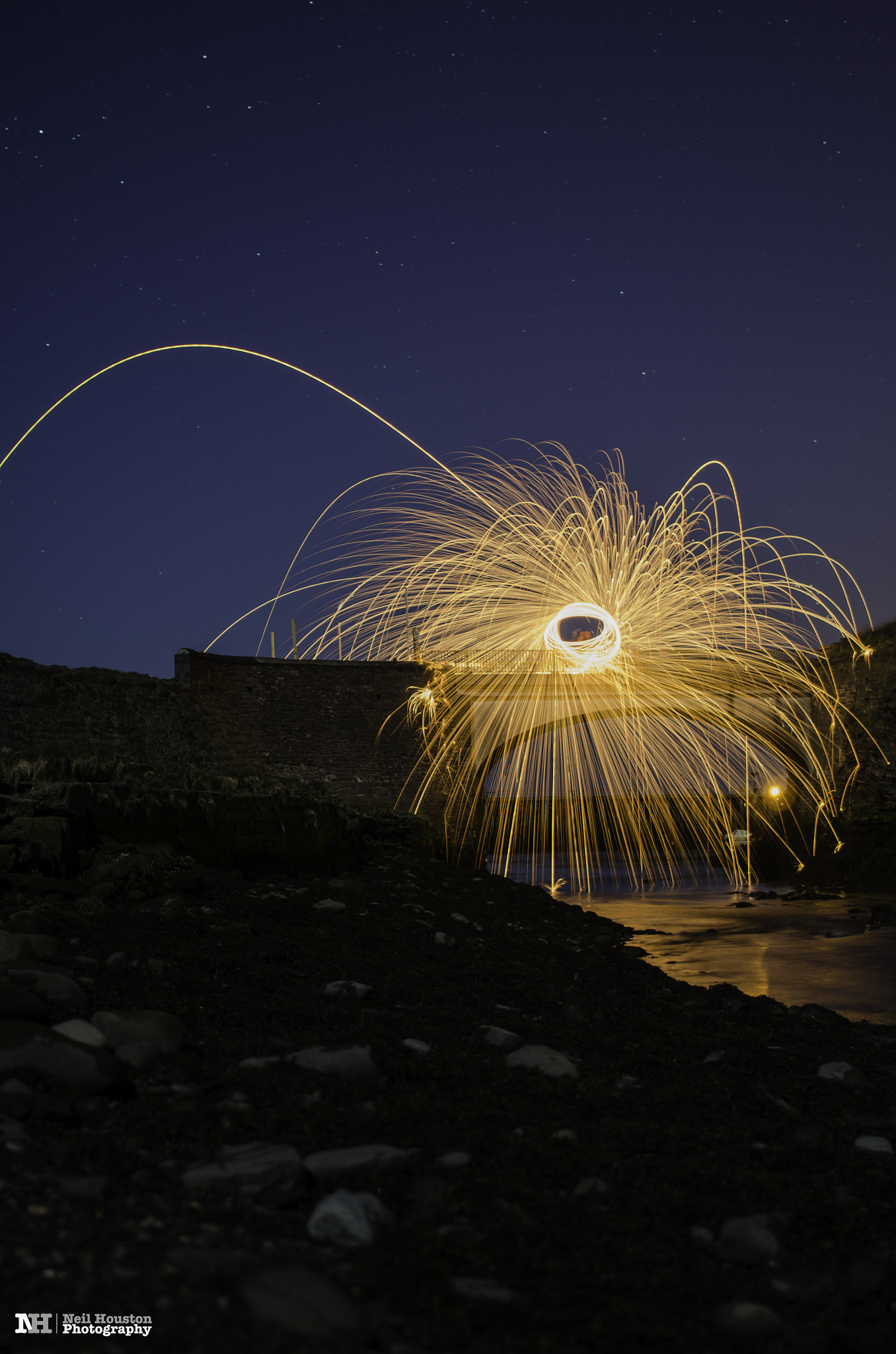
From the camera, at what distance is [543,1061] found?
12.3 ft

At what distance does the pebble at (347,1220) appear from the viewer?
2.10m

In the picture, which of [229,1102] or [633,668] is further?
[633,668]

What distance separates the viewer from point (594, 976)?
681cm

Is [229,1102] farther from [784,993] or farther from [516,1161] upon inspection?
[784,993]

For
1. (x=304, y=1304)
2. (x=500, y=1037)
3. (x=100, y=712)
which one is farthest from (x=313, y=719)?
(x=304, y=1304)

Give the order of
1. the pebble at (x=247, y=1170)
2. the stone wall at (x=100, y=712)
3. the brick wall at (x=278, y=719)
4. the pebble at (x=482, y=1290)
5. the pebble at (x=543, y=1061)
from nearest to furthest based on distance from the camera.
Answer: the pebble at (x=482, y=1290)
the pebble at (x=247, y=1170)
the pebble at (x=543, y=1061)
the stone wall at (x=100, y=712)
the brick wall at (x=278, y=719)

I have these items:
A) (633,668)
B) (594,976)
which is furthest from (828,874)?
(594,976)

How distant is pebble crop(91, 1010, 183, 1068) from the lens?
123 inches

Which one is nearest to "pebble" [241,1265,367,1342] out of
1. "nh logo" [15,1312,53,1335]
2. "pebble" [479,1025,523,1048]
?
"nh logo" [15,1312,53,1335]

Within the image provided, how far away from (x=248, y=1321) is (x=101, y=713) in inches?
800

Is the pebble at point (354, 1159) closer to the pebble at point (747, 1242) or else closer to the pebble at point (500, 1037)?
the pebble at point (747, 1242)

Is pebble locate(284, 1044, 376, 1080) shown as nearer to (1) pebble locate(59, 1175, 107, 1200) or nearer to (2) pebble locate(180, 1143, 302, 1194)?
(2) pebble locate(180, 1143, 302, 1194)

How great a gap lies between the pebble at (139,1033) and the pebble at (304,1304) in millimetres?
1465

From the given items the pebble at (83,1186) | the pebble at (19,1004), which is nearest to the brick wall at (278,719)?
the pebble at (19,1004)
